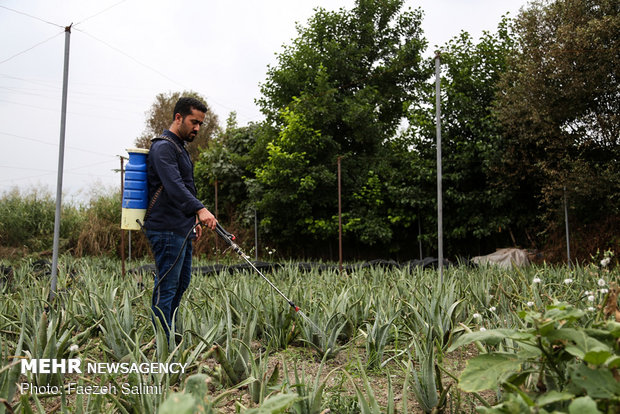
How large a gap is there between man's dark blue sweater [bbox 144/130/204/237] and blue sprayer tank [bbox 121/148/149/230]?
0.12 feet

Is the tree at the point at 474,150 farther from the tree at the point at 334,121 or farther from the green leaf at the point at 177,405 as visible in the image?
the green leaf at the point at 177,405

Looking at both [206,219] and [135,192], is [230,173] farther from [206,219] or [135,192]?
[206,219]

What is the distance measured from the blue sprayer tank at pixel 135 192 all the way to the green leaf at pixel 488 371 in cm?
207

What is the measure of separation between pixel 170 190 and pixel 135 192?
26 centimetres

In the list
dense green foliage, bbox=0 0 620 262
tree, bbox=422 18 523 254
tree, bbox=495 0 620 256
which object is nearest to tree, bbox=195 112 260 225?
dense green foliage, bbox=0 0 620 262

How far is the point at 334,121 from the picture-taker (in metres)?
12.0

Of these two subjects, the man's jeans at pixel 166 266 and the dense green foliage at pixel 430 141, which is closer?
the man's jeans at pixel 166 266

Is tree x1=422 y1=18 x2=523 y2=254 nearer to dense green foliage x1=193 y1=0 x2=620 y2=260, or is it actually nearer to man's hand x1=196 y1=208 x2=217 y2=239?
dense green foliage x1=193 y1=0 x2=620 y2=260

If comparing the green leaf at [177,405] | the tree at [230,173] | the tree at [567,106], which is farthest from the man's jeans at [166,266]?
the tree at [230,173]

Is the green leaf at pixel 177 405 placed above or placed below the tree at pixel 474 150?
below

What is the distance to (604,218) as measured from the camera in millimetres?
8211

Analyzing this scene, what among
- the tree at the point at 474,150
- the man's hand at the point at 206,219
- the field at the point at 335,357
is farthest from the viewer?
the tree at the point at 474,150

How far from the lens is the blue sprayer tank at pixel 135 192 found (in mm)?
2594

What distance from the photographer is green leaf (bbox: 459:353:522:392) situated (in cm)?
97
